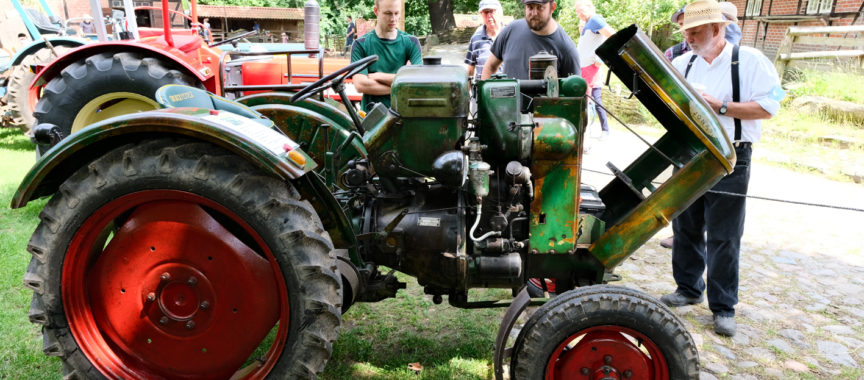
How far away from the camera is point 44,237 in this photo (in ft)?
7.14

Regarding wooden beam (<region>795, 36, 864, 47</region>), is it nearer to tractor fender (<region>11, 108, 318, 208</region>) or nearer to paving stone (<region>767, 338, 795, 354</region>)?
paving stone (<region>767, 338, 795, 354</region>)

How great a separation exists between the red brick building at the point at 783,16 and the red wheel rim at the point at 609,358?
1604 centimetres

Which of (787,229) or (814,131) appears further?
(814,131)

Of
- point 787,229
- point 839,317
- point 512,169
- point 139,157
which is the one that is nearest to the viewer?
point 139,157

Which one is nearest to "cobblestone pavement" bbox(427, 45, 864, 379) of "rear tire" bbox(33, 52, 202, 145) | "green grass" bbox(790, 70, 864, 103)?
"green grass" bbox(790, 70, 864, 103)

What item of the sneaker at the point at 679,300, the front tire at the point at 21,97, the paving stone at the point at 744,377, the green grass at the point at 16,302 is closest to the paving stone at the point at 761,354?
the paving stone at the point at 744,377

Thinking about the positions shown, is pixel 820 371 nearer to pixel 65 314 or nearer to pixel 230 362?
pixel 230 362

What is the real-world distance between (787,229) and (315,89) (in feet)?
15.5

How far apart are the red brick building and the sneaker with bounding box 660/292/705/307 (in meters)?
14.3

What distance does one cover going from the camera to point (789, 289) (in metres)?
4.23

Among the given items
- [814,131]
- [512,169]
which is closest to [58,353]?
[512,169]

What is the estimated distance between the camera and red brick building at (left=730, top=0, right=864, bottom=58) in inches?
605

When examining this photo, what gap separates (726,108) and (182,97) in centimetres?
277

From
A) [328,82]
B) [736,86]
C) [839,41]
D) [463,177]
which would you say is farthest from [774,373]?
[839,41]
